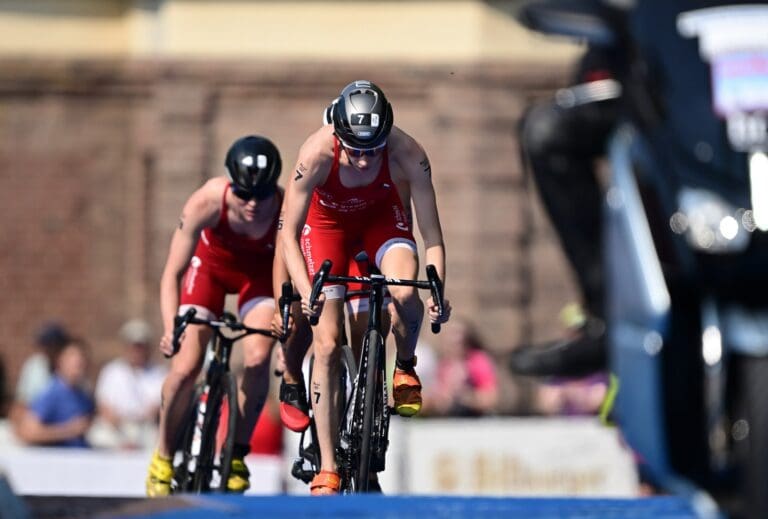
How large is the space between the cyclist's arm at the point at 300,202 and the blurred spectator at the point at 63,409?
767 centimetres

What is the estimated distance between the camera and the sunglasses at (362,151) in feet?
30.2

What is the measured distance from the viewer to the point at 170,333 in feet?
34.3

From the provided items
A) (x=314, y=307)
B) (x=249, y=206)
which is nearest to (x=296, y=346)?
(x=249, y=206)

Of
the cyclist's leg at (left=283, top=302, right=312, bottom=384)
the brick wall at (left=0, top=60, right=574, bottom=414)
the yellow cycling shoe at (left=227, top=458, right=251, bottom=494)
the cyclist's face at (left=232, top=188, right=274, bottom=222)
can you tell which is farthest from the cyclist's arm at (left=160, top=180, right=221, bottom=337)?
the brick wall at (left=0, top=60, right=574, bottom=414)

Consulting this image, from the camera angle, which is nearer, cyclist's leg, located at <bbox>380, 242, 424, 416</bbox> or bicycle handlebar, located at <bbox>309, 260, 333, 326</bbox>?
bicycle handlebar, located at <bbox>309, 260, 333, 326</bbox>

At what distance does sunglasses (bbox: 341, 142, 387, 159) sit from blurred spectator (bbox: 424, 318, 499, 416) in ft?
24.8

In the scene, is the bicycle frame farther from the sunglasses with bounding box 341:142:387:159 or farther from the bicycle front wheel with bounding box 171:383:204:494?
the sunglasses with bounding box 341:142:387:159

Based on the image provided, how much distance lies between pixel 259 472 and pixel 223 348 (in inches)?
172

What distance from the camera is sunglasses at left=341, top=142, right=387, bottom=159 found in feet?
30.2

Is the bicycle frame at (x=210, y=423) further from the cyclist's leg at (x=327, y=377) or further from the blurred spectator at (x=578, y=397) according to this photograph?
the blurred spectator at (x=578, y=397)

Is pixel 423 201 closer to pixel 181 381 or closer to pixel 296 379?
pixel 296 379

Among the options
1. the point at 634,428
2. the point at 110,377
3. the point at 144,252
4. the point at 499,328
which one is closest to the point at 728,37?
the point at 634,428

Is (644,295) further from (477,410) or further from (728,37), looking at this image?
(477,410)

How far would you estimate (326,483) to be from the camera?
954 cm
